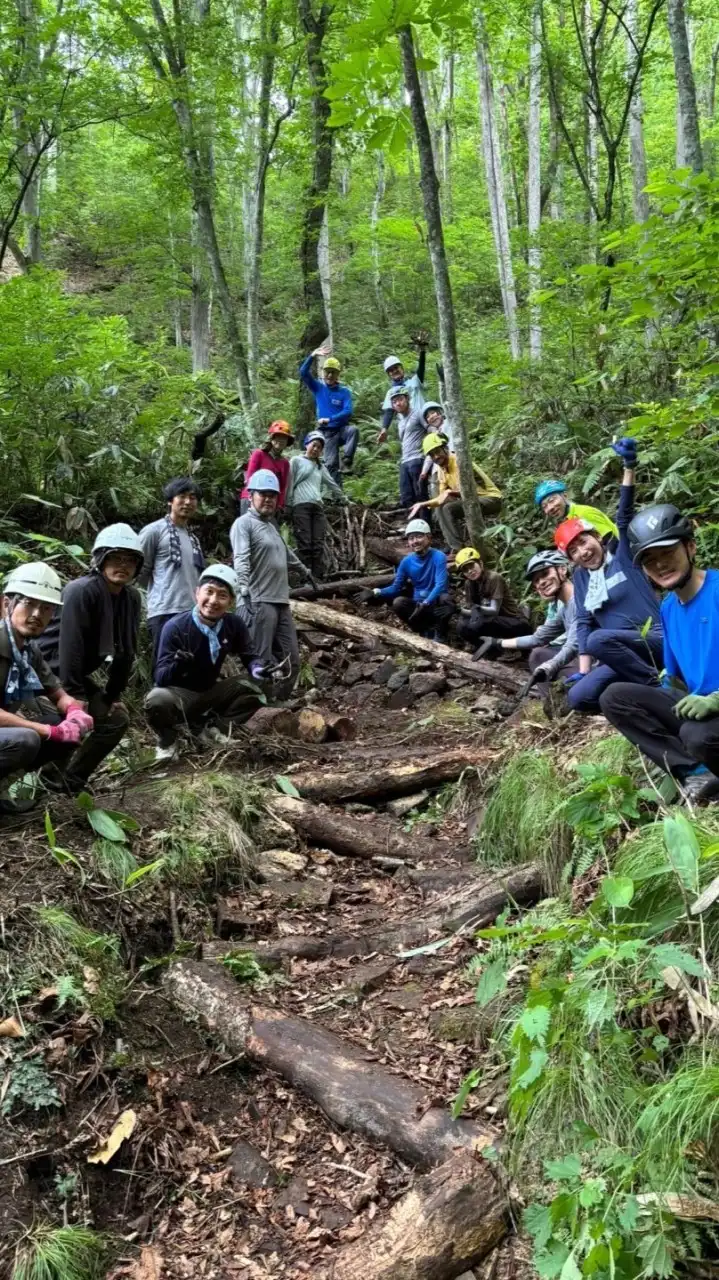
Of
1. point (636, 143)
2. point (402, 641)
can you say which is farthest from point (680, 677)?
point (636, 143)

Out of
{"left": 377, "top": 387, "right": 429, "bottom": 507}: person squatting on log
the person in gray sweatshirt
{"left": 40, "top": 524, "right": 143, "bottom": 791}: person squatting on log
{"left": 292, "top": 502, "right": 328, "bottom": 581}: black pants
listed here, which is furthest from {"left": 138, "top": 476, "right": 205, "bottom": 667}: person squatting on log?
{"left": 377, "top": 387, "right": 429, "bottom": 507}: person squatting on log

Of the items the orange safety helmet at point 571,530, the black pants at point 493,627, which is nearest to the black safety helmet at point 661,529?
the orange safety helmet at point 571,530

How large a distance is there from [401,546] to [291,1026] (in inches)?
345

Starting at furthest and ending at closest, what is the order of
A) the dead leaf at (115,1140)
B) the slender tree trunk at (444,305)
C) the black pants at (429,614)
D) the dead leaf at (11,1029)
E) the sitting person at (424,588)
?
the black pants at (429,614)
the sitting person at (424,588)
the slender tree trunk at (444,305)
the dead leaf at (11,1029)
the dead leaf at (115,1140)

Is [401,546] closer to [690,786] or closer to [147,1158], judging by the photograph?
[690,786]

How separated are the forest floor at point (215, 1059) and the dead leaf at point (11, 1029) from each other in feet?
0.13

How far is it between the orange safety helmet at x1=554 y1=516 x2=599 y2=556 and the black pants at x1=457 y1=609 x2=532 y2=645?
351 cm

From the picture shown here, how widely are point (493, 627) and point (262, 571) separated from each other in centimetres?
290

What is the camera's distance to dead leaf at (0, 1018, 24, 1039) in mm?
3676

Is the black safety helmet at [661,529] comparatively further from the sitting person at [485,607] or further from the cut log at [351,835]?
the sitting person at [485,607]

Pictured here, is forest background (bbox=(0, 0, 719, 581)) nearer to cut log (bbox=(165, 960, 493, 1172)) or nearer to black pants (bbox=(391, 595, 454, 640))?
black pants (bbox=(391, 595, 454, 640))

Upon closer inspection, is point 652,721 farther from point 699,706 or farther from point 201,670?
point 201,670

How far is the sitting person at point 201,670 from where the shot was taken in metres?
6.46

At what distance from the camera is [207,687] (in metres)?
6.82
